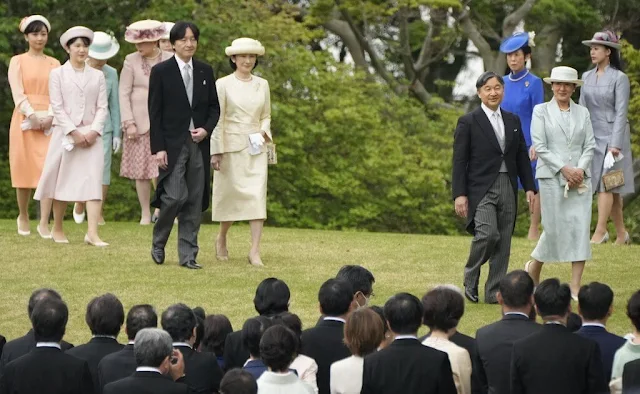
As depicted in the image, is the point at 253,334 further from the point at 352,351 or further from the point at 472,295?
the point at 472,295

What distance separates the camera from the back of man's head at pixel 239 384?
6.91 meters

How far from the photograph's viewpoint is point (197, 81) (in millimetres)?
13727

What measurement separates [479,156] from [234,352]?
4531mm

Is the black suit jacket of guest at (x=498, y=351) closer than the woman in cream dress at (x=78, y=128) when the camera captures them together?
Yes

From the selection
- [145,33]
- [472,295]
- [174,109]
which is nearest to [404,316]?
[472,295]

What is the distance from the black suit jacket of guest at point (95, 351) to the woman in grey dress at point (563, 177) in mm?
5094

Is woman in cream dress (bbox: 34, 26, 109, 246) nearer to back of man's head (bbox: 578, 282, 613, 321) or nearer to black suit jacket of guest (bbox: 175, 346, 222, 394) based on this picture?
black suit jacket of guest (bbox: 175, 346, 222, 394)

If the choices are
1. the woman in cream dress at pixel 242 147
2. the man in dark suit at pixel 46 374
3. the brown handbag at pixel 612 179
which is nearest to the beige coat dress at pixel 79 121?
the woman in cream dress at pixel 242 147

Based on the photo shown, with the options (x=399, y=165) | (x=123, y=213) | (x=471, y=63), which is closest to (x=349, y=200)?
(x=399, y=165)

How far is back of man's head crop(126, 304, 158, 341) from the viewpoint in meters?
8.10

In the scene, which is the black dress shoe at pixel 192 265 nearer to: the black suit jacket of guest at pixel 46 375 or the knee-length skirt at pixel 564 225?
the knee-length skirt at pixel 564 225

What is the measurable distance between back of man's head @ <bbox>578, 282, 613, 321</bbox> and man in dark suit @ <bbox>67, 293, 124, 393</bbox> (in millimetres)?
2481

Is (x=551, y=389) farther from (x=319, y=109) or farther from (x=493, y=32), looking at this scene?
(x=493, y=32)

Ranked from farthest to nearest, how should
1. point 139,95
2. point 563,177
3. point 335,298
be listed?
point 139,95, point 563,177, point 335,298
